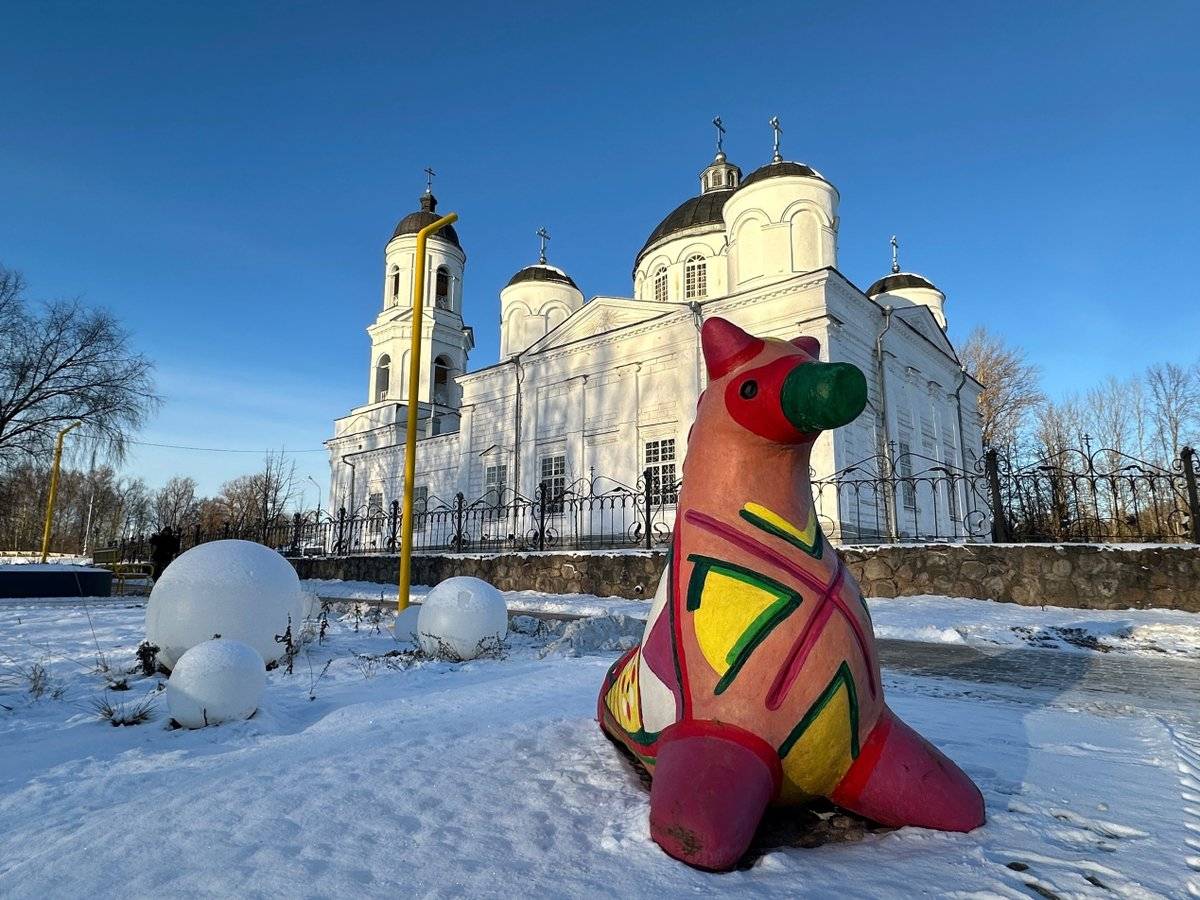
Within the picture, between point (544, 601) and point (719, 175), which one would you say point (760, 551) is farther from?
point (719, 175)

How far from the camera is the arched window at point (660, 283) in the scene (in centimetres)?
2611

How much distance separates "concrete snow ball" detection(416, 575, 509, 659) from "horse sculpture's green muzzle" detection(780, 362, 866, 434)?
444 centimetres

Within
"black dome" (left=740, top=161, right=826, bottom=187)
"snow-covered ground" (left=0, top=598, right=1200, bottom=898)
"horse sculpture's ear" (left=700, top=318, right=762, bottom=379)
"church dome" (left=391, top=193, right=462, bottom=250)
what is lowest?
"snow-covered ground" (left=0, top=598, right=1200, bottom=898)

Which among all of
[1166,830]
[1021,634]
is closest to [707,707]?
[1166,830]

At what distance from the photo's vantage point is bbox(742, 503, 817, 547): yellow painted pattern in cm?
228

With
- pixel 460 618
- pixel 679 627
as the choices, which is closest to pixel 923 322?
pixel 460 618

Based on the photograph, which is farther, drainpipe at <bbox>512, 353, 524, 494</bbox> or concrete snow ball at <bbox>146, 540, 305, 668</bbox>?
drainpipe at <bbox>512, 353, 524, 494</bbox>

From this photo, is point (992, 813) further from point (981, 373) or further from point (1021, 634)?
point (981, 373)

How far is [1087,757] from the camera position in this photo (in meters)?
3.08

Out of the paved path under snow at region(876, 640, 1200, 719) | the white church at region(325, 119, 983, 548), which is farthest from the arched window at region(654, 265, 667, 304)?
the paved path under snow at region(876, 640, 1200, 719)

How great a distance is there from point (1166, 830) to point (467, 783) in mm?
2428

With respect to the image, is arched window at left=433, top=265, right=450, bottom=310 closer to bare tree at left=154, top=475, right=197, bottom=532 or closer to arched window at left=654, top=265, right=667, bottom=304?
arched window at left=654, top=265, right=667, bottom=304

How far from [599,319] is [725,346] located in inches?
855

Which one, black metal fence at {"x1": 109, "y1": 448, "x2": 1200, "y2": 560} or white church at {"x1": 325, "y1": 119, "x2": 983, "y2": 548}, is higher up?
white church at {"x1": 325, "y1": 119, "x2": 983, "y2": 548}
